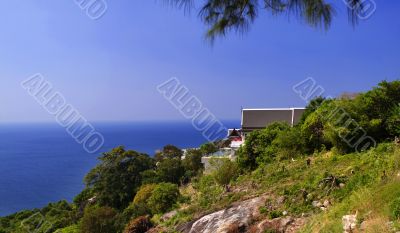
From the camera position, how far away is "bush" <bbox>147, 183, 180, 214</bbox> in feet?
34.9

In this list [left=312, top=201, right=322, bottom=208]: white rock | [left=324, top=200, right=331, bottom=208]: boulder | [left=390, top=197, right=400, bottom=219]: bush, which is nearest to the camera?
[left=390, top=197, right=400, bottom=219]: bush

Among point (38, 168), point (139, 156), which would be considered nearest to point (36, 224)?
point (139, 156)

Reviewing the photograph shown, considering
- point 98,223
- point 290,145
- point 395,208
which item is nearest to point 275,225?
point 395,208

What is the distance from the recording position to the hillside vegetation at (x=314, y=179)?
15.5 feet

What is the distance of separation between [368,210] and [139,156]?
805 inches

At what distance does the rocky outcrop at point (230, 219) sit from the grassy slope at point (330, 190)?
27 cm

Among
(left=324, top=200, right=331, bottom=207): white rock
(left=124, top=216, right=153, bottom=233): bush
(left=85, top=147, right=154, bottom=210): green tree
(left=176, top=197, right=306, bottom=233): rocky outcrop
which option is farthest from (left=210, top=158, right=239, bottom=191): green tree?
(left=85, top=147, right=154, bottom=210): green tree

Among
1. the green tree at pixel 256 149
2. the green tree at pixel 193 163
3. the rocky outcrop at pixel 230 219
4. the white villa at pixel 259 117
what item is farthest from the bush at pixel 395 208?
the white villa at pixel 259 117

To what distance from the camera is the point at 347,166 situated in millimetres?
7246

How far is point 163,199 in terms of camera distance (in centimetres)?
1088

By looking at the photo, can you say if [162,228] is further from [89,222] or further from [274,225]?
[89,222]

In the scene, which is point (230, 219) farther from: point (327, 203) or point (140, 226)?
point (140, 226)

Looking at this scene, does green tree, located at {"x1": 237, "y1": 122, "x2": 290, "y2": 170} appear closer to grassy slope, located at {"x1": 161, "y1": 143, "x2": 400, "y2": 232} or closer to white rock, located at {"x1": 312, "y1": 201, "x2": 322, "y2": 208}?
grassy slope, located at {"x1": 161, "y1": 143, "x2": 400, "y2": 232}

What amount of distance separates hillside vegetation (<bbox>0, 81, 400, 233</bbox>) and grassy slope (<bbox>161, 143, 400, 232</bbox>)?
0.4 inches
